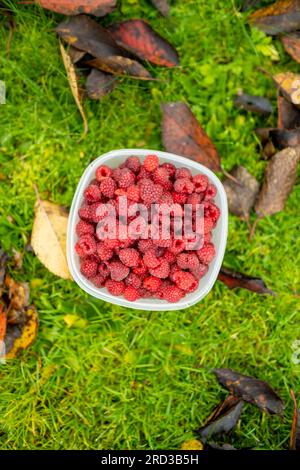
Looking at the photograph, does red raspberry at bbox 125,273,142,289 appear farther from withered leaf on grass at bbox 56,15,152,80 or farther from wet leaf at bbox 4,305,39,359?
withered leaf on grass at bbox 56,15,152,80

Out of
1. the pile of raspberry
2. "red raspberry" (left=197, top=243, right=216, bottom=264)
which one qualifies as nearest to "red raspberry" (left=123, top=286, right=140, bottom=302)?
the pile of raspberry

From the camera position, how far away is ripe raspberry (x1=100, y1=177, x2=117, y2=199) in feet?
5.61

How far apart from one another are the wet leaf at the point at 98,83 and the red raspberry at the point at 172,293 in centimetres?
76

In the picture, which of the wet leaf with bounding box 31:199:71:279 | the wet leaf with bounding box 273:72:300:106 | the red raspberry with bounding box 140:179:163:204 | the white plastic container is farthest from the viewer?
the wet leaf with bounding box 273:72:300:106

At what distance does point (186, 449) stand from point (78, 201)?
3.23 ft

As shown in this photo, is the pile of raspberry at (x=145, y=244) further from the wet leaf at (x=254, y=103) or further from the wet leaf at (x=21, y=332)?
the wet leaf at (x=254, y=103)

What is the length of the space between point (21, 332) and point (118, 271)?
19.9 inches

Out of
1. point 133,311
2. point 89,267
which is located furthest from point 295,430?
point 89,267

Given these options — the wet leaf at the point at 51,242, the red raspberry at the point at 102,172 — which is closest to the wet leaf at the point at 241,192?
the red raspberry at the point at 102,172

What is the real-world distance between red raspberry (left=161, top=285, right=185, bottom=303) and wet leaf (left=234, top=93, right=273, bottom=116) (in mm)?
781

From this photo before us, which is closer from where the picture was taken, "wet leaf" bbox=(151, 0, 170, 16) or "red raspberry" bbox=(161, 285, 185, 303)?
"red raspberry" bbox=(161, 285, 185, 303)

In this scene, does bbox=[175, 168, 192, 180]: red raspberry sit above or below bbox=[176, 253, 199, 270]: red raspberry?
above

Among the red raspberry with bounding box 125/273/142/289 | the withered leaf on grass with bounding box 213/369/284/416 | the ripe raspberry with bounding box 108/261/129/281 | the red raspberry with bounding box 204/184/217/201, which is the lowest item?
the withered leaf on grass with bounding box 213/369/284/416

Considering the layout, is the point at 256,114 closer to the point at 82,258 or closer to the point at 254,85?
the point at 254,85
